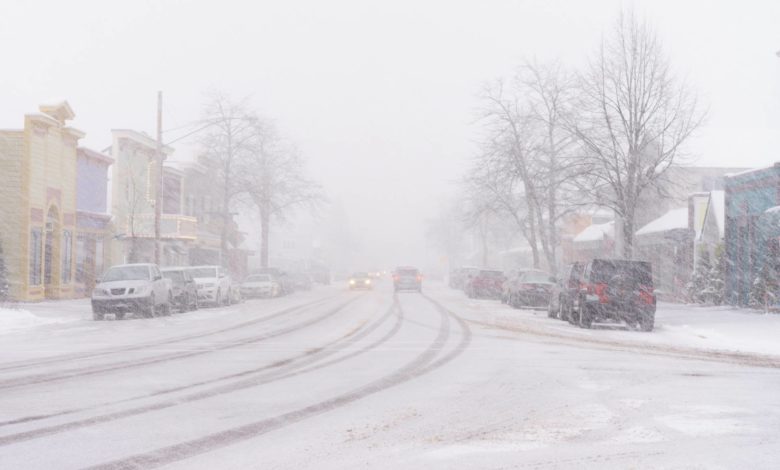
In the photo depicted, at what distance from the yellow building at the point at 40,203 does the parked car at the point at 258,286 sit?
1144 centimetres

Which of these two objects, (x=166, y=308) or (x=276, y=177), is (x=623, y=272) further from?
(x=276, y=177)

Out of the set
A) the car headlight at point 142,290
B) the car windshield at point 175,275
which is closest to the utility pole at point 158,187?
the car windshield at point 175,275

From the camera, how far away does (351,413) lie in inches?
368

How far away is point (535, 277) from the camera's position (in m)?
36.7

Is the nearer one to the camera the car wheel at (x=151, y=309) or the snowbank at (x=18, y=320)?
the snowbank at (x=18, y=320)

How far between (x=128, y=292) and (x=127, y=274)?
1050mm

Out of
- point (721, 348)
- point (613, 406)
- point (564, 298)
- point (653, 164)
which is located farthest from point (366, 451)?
point (653, 164)

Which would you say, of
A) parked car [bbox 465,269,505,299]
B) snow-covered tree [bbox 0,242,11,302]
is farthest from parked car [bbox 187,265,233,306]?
parked car [bbox 465,269,505,299]

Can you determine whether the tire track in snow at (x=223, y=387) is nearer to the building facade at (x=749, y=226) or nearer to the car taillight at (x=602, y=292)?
the car taillight at (x=602, y=292)

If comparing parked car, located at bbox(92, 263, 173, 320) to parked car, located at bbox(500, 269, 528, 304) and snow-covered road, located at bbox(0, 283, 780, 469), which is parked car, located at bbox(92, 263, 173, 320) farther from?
parked car, located at bbox(500, 269, 528, 304)

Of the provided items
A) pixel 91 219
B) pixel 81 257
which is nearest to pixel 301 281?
pixel 91 219

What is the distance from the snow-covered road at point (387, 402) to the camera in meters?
7.27

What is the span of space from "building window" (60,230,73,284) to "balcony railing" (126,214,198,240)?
181 inches

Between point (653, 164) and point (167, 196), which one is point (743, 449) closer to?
point (653, 164)
